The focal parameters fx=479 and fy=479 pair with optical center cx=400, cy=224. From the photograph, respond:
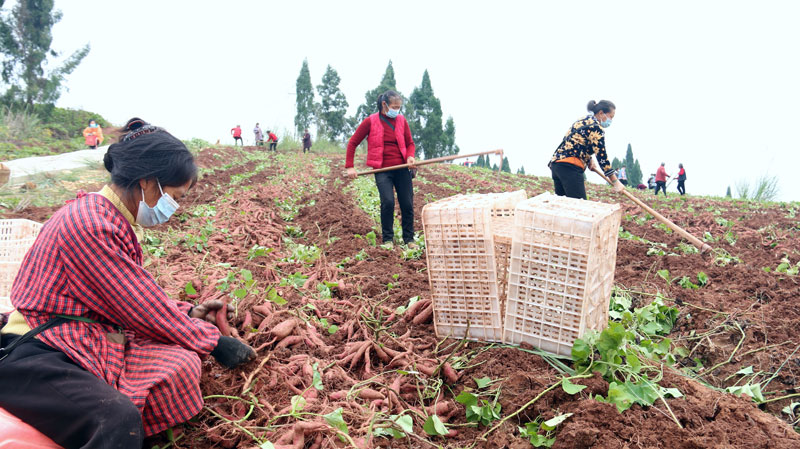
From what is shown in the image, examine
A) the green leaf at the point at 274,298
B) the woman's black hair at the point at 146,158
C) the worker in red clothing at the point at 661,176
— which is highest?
the woman's black hair at the point at 146,158

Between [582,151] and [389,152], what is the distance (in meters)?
2.14

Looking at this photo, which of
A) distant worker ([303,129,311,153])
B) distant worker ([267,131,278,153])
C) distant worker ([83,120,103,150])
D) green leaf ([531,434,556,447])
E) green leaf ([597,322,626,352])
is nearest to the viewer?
green leaf ([531,434,556,447])

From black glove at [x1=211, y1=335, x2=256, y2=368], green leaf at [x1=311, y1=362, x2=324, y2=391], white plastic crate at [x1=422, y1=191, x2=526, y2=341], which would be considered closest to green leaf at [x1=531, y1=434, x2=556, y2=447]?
white plastic crate at [x1=422, y1=191, x2=526, y2=341]

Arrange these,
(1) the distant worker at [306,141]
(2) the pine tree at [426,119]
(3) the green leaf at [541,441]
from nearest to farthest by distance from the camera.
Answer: (3) the green leaf at [541,441] < (1) the distant worker at [306,141] < (2) the pine tree at [426,119]

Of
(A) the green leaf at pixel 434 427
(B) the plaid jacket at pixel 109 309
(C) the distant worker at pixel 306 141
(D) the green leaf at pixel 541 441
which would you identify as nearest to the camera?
(B) the plaid jacket at pixel 109 309

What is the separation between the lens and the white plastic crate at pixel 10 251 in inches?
119

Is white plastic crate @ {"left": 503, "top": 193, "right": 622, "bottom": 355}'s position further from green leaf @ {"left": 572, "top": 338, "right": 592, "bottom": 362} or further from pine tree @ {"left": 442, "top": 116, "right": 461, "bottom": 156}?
pine tree @ {"left": 442, "top": 116, "right": 461, "bottom": 156}

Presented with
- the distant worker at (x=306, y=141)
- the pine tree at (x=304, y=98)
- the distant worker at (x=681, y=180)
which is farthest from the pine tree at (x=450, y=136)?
the distant worker at (x=681, y=180)

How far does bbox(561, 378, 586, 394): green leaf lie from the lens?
2184 millimetres

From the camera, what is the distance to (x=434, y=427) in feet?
7.12

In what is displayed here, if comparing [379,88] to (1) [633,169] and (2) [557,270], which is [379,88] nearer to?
(1) [633,169]

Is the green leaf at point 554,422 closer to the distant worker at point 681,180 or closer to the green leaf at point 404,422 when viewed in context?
the green leaf at point 404,422

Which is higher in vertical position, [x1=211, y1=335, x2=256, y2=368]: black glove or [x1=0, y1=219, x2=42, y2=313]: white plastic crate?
[x1=0, y1=219, x2=42, y2=313]: white plastic crate

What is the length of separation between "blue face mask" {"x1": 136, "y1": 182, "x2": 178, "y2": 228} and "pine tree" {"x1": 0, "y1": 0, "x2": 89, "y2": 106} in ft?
83.8
